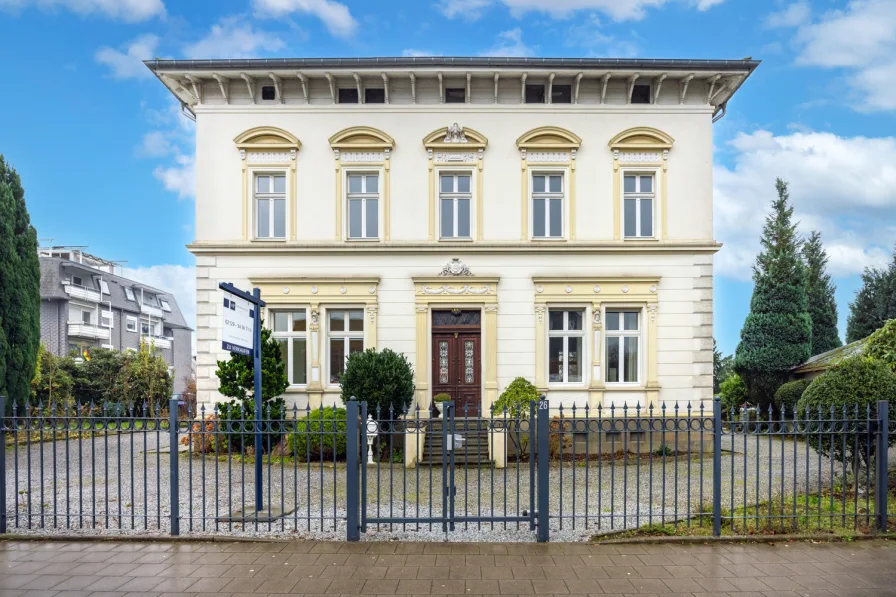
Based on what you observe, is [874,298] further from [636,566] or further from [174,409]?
[174,409]

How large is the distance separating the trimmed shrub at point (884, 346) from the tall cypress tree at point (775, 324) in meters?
11.7

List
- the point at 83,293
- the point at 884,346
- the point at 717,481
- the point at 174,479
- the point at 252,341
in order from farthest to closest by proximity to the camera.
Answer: the point at 83,293 < the point at 884,346 < the point at 252,341 < the point at 174,479 < the point at 717,481

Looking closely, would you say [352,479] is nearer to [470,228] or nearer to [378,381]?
[378,381]

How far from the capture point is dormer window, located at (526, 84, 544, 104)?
16234 millimetres

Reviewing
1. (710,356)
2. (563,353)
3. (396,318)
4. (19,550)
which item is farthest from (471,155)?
(19,550)

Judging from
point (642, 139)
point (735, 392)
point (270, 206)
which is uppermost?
point (642, 139)

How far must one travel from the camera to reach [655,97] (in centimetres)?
1603

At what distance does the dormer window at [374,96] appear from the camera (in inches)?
639

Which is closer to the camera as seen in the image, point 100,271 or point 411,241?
point 411,241

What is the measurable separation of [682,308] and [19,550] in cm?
1424

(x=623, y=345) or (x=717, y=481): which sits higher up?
(x=623, y=345)

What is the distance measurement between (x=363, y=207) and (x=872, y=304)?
24682 mm

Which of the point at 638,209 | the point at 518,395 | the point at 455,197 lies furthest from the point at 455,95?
the point at 518,395

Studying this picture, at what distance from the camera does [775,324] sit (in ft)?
73.2
